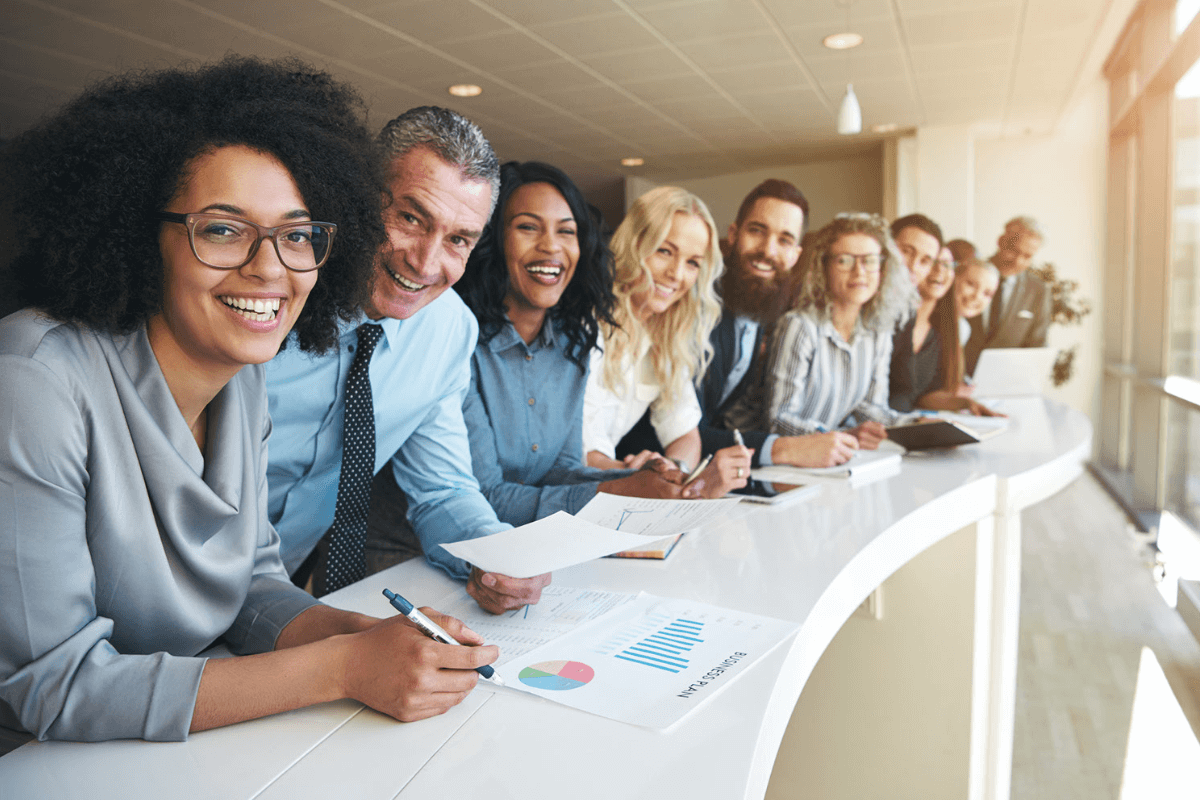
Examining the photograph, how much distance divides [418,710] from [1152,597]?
4.41 m

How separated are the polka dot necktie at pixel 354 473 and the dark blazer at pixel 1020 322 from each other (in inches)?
163

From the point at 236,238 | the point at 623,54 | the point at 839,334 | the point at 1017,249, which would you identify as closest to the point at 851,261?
the point at 839,334

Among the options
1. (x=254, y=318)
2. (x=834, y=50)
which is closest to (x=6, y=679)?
(x=254, y=318)

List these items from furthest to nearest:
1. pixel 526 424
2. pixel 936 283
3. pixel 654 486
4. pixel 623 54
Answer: pixel 623 54 → pixel 936 283 → pixel 526 424 → pixel 654 486

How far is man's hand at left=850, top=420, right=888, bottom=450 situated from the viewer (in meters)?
2.73

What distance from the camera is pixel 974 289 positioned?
5.28m

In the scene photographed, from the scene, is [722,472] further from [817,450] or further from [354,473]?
[354,473]

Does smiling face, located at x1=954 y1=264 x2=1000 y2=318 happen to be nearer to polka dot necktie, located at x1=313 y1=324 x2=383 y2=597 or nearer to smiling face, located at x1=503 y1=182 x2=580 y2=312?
smiling face, located at x1=503 y1=182 x2=580 y2=312

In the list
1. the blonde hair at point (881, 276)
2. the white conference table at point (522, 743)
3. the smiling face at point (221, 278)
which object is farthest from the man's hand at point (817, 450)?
the smiling face at point (221, 278)

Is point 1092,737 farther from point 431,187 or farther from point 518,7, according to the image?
point 518,7

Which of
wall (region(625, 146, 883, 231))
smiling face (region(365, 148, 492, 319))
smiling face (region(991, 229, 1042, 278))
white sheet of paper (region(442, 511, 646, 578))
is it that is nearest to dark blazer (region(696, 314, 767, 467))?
smiling face (region(365, 148, 492, 319))

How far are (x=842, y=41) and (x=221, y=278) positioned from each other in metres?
5.20

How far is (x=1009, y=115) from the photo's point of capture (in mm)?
7312

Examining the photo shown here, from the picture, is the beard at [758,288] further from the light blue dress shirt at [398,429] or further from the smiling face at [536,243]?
the light blue dress shirt at [398,429]
